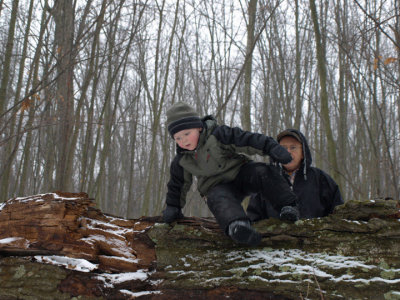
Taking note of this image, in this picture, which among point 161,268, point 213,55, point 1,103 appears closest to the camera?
point 161,268

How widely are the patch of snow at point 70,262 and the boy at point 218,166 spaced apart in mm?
543

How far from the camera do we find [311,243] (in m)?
1.58

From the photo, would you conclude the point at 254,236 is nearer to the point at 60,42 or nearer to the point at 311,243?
the point at 311,243

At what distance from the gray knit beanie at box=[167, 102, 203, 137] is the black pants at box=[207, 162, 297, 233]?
1.51 ft

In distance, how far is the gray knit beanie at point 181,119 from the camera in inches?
76.7

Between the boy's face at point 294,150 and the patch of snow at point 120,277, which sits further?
the boy's face at point 294,150

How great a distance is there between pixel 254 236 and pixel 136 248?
2.46ft

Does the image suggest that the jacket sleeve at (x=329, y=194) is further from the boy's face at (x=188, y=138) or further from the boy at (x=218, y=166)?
the boy's face at (x=188, y=138)

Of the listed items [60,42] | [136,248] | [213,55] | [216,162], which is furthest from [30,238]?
[213,55]

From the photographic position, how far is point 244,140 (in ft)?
6.13

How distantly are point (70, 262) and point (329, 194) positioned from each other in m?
1.86

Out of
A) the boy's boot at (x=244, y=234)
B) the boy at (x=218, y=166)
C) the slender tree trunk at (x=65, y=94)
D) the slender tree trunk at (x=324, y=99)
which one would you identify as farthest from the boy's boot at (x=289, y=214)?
the slender tree trunk at (x=65, y=94)

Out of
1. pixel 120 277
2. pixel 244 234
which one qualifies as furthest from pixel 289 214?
pixel 120 277

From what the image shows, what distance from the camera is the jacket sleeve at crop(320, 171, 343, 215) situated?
2.21 m
